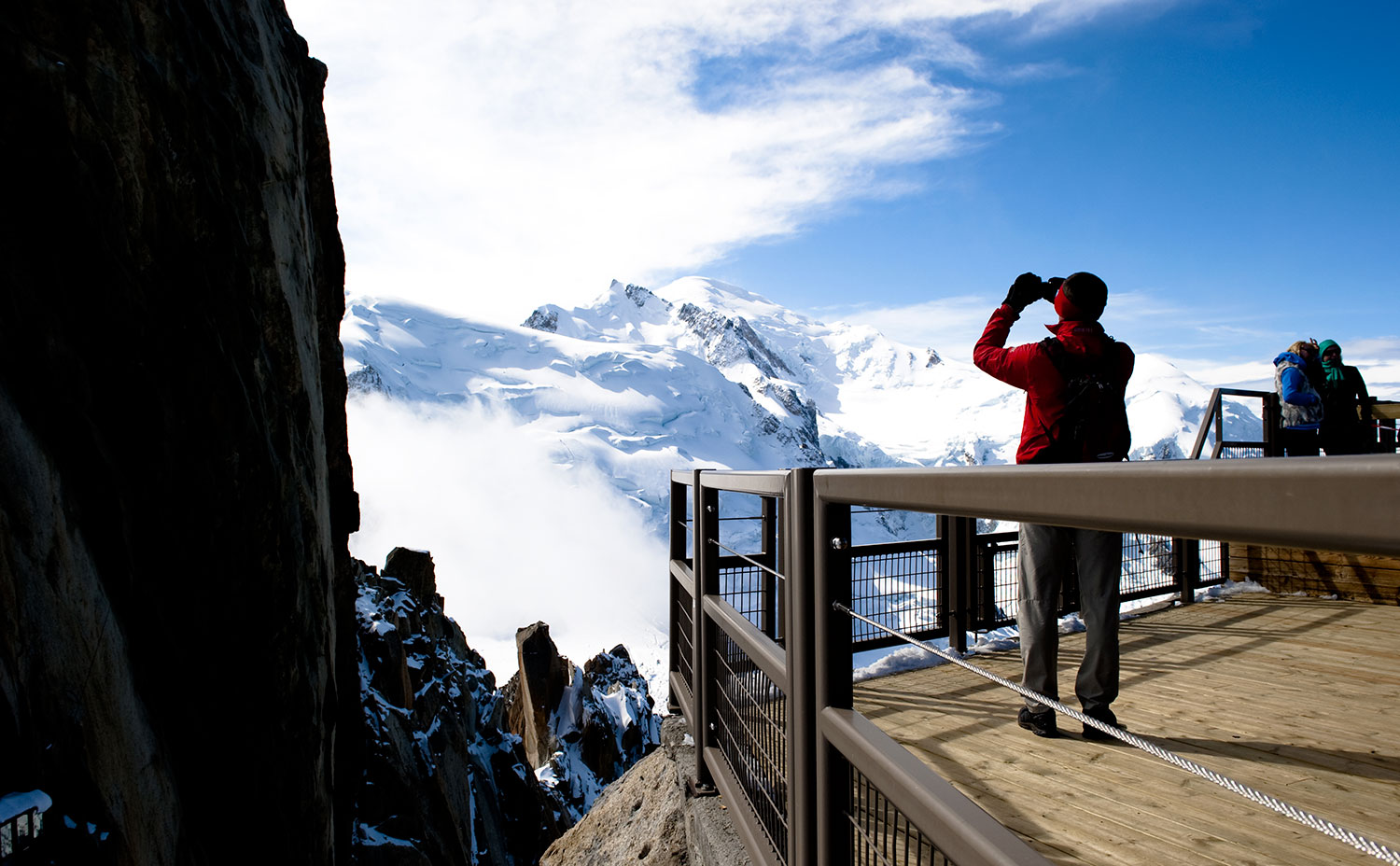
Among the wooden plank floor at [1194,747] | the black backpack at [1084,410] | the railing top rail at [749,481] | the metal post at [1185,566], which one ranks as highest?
the black backpack at [1084,410]

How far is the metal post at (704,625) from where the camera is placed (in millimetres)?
3471

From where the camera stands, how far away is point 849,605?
1.80m

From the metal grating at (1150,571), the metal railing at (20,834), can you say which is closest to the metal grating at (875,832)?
the metal railing at (20,834)

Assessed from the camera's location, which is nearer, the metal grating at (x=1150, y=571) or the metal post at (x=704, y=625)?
the metal post at (x=704, y=625)

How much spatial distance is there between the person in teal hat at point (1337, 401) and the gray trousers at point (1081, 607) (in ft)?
18.7

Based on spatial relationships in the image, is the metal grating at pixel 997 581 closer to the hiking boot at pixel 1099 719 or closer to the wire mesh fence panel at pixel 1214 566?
the hiking boot at pixel 1099 719

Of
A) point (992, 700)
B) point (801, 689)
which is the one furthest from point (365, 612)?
point (801, 689)

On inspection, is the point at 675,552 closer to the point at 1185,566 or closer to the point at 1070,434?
the point at 1070,434

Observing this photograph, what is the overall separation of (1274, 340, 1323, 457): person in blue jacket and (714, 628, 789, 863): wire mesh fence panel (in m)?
6.36

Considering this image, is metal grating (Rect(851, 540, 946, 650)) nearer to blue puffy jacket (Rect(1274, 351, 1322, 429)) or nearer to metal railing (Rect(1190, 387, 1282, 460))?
metal railing (Rect(1190, 387, 1282, 460))

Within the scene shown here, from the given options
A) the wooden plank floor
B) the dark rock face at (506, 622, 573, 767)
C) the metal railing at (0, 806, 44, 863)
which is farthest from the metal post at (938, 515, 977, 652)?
the dark rock face at (506, 622, 573, 767)

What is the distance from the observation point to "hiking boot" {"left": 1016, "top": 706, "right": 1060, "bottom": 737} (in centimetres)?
326

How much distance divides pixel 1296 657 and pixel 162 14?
9585 millimetres

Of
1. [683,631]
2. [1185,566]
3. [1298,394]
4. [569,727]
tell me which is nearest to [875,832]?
[683,631]
